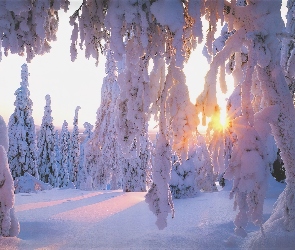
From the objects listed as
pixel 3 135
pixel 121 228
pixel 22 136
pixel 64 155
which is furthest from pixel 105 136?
pixel 64 155

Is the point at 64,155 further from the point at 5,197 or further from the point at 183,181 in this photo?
the point at 5,197

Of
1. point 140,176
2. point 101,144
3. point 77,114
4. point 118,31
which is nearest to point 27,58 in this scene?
point 118,31

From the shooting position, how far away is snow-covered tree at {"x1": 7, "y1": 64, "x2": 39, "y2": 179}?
72.7 feet

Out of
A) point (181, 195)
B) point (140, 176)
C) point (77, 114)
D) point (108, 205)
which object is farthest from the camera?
point (77, 114)

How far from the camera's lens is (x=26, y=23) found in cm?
337

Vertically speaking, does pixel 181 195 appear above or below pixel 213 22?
below

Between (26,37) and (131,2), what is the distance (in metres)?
1.29

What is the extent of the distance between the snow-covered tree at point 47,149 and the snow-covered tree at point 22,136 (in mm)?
6592

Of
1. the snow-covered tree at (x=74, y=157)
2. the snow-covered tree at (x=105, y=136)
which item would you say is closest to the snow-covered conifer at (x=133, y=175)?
the snow-covered tree at (x=105, y=136)

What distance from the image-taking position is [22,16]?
10.9 ft

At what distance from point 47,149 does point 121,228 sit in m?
26.1

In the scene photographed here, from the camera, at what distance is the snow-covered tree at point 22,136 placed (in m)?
22.2

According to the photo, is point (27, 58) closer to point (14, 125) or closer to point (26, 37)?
point (26, 37)

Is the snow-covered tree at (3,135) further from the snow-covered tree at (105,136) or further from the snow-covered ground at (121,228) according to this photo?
the snow-covered tree at (105,136)
